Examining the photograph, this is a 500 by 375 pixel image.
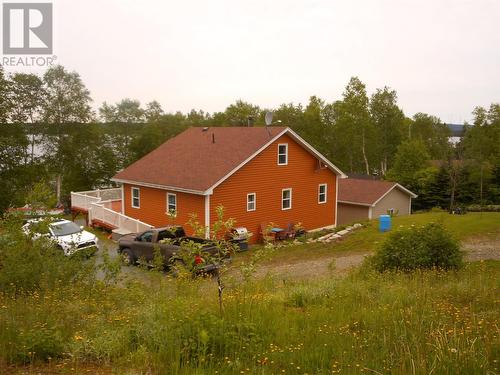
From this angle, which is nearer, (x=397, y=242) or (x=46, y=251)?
(x=46, y=251)

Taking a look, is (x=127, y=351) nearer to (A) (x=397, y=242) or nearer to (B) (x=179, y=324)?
(B) (x=179, y=324)

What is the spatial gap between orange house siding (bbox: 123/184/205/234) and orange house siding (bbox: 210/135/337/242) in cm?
93

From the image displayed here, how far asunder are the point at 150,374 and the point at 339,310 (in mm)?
3170

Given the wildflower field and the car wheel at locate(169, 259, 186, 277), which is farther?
the car wheel at locate(169, 259, 186, 277)

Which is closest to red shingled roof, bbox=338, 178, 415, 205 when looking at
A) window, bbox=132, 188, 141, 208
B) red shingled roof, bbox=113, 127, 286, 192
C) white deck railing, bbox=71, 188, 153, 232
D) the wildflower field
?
red shingled roof, bbox=113, 127, 286, 192

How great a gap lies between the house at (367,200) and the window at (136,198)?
14339mm

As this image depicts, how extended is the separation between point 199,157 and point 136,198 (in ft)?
15.7

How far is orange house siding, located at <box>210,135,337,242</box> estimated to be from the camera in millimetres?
23250

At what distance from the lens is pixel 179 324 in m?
5.54

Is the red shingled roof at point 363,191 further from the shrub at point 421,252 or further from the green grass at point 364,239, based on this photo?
the shrub at point 421,252

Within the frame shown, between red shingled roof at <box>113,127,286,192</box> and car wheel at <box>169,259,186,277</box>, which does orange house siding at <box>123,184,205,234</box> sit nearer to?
red shingled roof at <box>113,127,286,192</box>

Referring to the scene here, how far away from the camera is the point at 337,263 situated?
15969mm

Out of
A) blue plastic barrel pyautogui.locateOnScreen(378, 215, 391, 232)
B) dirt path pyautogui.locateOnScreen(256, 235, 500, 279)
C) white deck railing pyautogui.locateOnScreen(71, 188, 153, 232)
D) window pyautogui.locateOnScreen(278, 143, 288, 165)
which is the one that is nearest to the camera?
dirt path pyautogui.locateOnScreen(256, 235, 500, 279)

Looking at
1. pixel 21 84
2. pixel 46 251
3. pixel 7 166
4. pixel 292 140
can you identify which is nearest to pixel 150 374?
pixel 46 251
